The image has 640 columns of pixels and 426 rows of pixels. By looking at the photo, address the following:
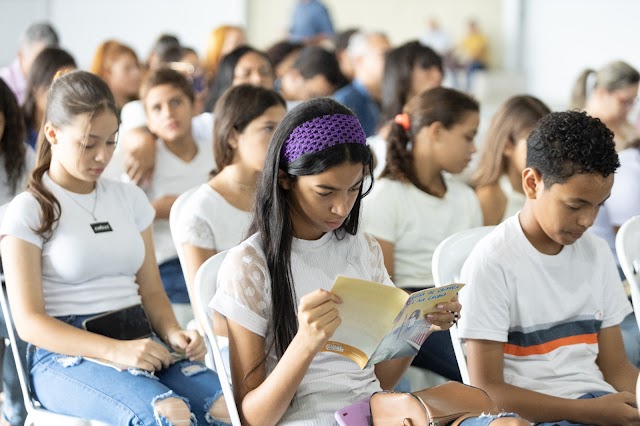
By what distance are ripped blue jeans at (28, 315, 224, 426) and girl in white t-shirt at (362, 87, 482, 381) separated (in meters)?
0.93

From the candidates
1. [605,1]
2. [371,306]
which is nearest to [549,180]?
[371,306]

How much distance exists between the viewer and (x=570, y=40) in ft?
37.3

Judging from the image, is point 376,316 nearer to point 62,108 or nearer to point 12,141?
point 62,108

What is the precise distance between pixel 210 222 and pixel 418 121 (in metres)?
0.88

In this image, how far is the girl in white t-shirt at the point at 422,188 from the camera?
3.02 meters

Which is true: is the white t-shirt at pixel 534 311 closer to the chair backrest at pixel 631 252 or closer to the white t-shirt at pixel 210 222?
the chair backrest at pixel 631 252

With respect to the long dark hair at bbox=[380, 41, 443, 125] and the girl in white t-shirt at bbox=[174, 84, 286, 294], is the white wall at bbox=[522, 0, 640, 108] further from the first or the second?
the girl in white t-shirt at bbox=[174, 84, 286, 294]

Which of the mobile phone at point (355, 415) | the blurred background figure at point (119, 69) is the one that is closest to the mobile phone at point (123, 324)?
the mobile phone at point (355, 415)

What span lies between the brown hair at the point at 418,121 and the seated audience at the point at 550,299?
89cm

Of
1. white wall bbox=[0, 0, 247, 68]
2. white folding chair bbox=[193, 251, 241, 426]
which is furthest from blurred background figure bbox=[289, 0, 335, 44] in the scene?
white folding chair bbox=[193, 251, 241, 426]

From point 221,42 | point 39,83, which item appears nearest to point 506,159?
point 39,83

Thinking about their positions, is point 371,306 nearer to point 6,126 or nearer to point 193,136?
point 6,126

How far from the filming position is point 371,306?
1.71m

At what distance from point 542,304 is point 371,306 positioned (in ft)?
2.04
